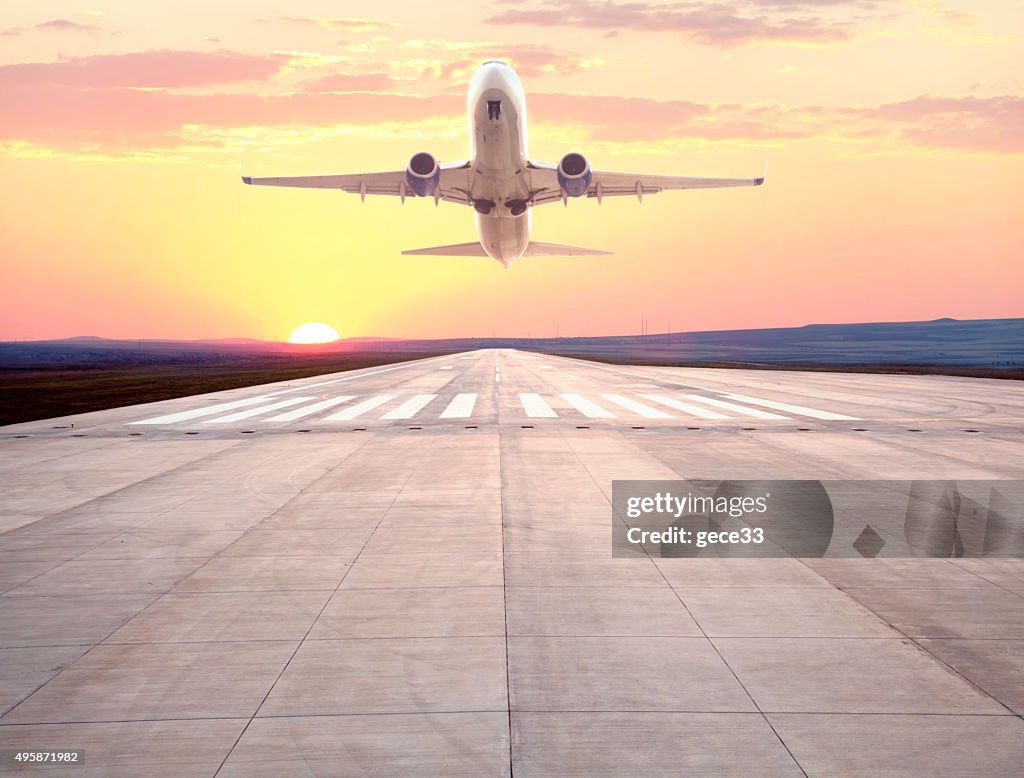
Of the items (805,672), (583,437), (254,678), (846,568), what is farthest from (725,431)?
(254,678)

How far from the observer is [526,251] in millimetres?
38469

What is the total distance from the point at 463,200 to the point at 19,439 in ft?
55.7

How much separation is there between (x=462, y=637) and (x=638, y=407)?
17443 mm

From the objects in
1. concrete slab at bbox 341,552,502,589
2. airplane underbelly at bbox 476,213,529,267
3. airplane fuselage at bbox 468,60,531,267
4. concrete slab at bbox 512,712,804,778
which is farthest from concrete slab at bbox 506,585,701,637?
airplane underbelly at bbox 476,213,529,267

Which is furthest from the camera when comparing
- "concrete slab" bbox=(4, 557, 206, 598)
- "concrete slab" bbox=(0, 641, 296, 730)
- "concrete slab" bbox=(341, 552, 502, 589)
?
"concrete slab" bbox=(341, 552, 502, 589)

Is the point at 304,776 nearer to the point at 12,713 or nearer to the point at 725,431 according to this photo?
the point at 12,713

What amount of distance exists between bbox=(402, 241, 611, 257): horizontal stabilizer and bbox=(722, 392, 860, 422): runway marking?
49.7 ft

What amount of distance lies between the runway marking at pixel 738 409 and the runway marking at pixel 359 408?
34.6 ft

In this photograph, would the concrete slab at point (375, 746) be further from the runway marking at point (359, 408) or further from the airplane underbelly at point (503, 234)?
the airplane underbelly at point (503, 234)

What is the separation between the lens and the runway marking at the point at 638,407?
19678 mm

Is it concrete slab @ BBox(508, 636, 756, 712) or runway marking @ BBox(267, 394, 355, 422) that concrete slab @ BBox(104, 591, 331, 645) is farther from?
runway marking @ BBox(267, 394, 355, 422)

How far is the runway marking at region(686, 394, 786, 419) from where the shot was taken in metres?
19.5

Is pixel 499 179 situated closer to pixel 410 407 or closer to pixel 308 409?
pixel 410 407

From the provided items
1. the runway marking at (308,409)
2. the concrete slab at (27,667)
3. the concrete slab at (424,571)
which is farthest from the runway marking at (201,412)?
the concrete slab at (27,667)
